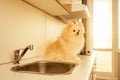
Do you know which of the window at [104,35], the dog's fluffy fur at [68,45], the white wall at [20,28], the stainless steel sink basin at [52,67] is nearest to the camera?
the white wall at [20,28]

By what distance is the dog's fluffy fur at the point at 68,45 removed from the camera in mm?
1565

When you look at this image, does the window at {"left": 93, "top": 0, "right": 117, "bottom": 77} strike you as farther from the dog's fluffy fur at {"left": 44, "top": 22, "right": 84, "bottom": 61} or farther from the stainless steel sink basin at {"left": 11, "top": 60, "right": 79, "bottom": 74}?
the stainless steel sink basin at {"left": 11, "top": 60, "right": 79, "bottom": 74}

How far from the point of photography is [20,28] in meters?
1.25

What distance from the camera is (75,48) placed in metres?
1.61

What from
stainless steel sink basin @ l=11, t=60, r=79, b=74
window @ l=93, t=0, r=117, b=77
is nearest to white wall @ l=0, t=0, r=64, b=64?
stainless steel sink basin @ l=11, t=60, r=79, b=74

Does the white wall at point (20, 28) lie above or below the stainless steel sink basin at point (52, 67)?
above

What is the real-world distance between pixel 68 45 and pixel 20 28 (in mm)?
541

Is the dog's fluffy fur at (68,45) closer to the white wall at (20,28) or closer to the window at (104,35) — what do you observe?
the white wall at (20,28)

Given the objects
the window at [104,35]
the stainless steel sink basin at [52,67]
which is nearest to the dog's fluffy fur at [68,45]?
the stainless steel sink basin at [52,67]

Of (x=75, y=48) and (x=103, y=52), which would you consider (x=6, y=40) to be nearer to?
(x=75, y=48)

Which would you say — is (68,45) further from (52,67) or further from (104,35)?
(104,35)

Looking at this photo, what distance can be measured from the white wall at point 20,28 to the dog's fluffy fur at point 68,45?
190mm

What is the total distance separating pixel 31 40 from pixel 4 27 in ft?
1.44

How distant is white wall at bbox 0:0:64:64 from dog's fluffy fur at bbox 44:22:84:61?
0.62 feet
